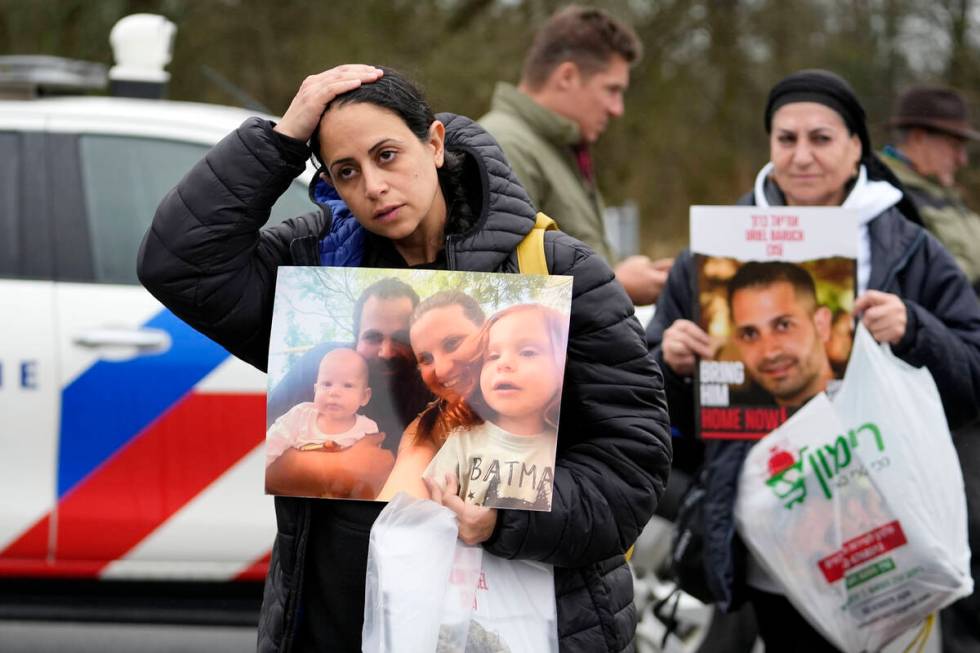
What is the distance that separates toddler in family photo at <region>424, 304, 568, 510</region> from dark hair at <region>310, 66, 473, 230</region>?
0.87ft

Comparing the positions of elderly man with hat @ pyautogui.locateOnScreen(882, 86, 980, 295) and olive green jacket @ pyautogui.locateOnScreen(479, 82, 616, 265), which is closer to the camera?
olive green jacket @ pyautogui.locateOnScreen(479, 82, 616, 265)

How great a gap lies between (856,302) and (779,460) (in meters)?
0.37

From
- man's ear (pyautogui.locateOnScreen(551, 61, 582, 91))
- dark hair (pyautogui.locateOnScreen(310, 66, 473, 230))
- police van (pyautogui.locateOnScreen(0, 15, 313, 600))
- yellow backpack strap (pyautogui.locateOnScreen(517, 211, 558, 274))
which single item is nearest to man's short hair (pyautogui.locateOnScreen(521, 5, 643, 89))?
man's ear (pyautogui.locateOnScreen(551, 61, 582, 91))

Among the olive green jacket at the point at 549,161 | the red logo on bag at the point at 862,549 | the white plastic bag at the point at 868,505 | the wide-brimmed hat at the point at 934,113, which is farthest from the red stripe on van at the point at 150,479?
the wide-brimmed hat at the point at 934,113

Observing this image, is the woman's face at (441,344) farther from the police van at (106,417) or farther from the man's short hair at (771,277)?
the police van at (106,417)

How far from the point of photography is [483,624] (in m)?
2.01

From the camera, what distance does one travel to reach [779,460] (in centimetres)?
306

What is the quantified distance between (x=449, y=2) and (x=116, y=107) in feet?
23.5

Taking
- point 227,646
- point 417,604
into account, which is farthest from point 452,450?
point 227,646

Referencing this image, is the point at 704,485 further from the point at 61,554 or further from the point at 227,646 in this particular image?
the point at 61,554

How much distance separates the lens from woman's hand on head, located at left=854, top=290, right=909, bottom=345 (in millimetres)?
3010

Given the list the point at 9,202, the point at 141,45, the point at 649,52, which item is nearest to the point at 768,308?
the point at 9,202

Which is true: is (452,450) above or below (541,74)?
below

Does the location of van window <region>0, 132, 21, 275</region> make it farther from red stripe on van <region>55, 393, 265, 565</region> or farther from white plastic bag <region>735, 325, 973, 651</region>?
white plastic bag <region>735, 325, 973, 651</region>
